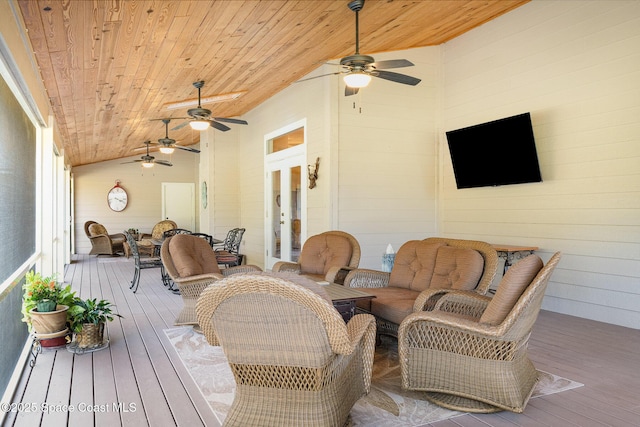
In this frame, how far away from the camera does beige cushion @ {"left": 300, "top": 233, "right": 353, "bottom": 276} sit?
507 cm

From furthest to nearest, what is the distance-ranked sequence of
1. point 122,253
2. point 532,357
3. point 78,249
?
point 78,249
point 122,253
point 532,357

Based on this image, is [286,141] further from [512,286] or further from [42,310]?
[512,286]

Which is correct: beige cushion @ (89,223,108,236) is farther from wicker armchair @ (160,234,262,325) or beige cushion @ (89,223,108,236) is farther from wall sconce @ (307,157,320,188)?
wicker armchair @ (160,234,262,325)

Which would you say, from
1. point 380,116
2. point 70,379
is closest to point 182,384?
point 70,379

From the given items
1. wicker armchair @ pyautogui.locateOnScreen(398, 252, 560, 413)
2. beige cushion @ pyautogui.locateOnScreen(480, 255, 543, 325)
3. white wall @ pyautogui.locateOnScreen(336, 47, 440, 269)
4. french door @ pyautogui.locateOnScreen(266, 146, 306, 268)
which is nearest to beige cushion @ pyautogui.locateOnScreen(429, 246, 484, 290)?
wicker armchair @ pyautogui.locateOnScreen(398, 252, 560, 413)

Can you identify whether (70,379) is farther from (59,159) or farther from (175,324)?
(59,159)

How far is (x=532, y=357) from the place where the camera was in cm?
375

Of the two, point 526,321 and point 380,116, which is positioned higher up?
point 380,116

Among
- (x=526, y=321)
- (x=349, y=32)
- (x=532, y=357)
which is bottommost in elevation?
(x=532, y=357)

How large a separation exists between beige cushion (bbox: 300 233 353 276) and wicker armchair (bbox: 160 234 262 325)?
2.62ft

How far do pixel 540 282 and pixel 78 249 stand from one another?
14.0 meters

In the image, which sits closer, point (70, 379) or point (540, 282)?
point (540, 282)

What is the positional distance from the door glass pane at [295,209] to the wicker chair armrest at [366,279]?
130 inches

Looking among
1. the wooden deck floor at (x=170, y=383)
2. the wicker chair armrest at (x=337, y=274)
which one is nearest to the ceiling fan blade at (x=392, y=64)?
the wicker chair armrest at (x=337, y=274)
